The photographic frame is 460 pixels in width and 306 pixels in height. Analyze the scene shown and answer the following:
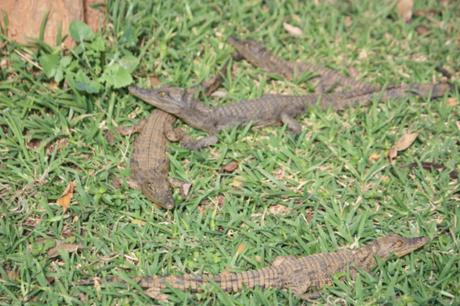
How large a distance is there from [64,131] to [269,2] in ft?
9.47

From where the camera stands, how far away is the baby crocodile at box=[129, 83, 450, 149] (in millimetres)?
5996

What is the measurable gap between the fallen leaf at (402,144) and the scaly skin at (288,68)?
2.80 ft

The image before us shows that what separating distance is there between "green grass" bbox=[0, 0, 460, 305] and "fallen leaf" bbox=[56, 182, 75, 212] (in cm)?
5

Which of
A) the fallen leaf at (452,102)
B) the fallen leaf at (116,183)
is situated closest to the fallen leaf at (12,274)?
the fallen leaf at (116,183)

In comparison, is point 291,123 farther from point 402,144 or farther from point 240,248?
point 240,248

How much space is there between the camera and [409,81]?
6.73 metres

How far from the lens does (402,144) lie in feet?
19.3

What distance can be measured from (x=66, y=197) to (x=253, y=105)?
6.47 feet

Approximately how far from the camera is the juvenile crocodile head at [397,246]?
16.1 ft

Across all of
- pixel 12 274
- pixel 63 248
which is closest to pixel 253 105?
pixel 63 248

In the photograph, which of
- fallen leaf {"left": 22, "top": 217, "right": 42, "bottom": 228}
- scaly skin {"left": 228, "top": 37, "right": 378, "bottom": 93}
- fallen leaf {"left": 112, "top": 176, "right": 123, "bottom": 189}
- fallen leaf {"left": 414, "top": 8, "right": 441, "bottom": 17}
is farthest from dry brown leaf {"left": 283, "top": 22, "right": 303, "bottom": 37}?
fallen leaf {"left": 22, "top": 217, "right": 42, "bottom": 228}

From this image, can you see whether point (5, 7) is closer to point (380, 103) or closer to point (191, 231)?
point (191, 231)

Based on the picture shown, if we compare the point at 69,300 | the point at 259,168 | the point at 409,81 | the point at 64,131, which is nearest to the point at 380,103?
the point at 409,81

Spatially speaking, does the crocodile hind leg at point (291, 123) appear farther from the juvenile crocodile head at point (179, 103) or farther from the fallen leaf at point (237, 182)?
the fallen leaf at point (237, 182)
